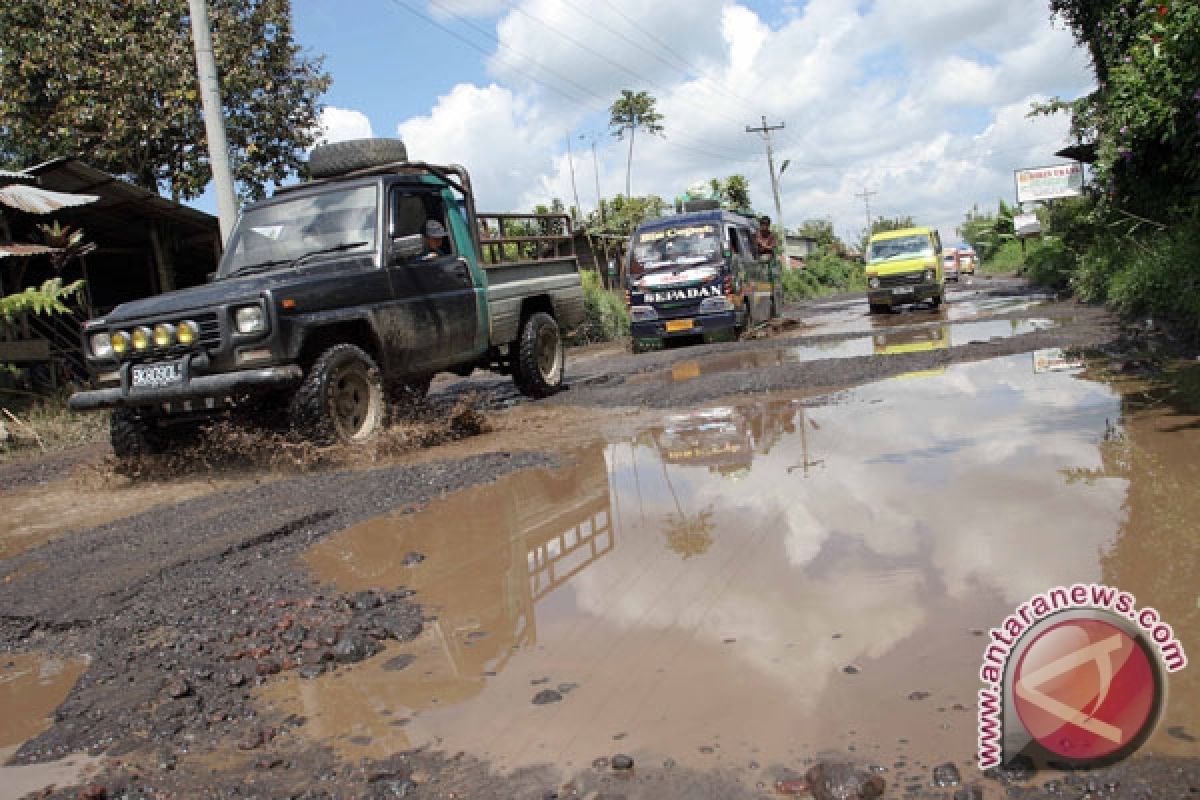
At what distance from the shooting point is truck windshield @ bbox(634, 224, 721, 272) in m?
14.7

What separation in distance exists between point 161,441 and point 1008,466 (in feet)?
18.7

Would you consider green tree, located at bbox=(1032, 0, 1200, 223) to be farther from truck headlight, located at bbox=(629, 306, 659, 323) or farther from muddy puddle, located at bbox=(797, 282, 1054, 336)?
truck headlight, located at bbox=(629, 306, 659, 323)

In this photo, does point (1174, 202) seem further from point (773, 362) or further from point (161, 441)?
point (161, 441)

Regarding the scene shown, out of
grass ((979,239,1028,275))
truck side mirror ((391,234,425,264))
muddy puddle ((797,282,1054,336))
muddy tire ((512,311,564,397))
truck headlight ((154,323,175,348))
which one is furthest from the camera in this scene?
grass ((979,239,1028,275))

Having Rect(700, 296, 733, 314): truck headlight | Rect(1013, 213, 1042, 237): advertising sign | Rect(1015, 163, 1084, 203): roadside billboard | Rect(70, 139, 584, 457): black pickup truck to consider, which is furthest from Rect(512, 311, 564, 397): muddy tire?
Rect(1015, 163, 1084, 203): roadside billboard

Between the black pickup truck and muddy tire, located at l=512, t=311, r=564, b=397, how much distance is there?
1.1 inches

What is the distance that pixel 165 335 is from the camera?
614 centimetres

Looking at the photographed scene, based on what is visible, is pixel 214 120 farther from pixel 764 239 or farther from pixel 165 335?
pixel 764 239

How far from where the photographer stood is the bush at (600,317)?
794 inches

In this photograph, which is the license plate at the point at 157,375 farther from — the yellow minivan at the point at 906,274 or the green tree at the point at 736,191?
the green tree at the point at 736,191

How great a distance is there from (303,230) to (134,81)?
11959mm

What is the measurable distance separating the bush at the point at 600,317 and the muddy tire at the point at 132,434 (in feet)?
43.6

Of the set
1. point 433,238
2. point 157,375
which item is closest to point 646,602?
point 157,375

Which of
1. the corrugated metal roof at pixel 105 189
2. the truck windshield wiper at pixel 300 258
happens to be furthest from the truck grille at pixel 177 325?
the corrugated metal roof at pixel 105 189
